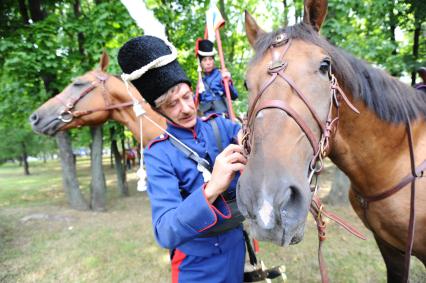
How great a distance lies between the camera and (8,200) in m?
12.8

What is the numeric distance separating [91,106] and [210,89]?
198cm

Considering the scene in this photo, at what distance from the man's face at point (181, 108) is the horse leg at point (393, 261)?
2177 millimetres

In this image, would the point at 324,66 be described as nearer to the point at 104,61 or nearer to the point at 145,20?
the point at 145,20

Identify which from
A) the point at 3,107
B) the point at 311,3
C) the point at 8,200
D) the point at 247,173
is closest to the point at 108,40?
the point at 3,107

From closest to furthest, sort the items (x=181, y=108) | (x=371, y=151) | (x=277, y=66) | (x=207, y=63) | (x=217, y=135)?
1. (x=277, y=66)
2. (x=181, y=108)
3. (x=217, y=135)
4. (x=371, y=151)
5. (x=207, y=63)

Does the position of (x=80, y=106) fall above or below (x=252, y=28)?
below

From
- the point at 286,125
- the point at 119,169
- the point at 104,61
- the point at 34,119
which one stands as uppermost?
the point at 104,61

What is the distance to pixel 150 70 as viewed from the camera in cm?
172

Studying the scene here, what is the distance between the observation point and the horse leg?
2.68m

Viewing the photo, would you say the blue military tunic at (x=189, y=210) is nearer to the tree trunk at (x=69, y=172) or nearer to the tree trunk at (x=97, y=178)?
the tree trunk at (x=97, y=178)

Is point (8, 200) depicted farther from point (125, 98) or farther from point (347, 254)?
point (347, 254)

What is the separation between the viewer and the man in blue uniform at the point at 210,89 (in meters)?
4.49

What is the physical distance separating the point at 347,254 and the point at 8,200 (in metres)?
14.1

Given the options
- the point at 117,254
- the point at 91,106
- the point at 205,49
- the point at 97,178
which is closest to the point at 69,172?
the point at 97,178
